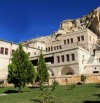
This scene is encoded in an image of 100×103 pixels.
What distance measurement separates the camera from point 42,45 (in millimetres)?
65438

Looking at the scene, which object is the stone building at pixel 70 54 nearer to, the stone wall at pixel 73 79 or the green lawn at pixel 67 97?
the stone wall at pixel 73 79

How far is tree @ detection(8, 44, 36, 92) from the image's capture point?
94.7 ft

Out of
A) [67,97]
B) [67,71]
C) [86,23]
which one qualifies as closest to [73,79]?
[67,71]

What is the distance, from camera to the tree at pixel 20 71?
28.9 metres

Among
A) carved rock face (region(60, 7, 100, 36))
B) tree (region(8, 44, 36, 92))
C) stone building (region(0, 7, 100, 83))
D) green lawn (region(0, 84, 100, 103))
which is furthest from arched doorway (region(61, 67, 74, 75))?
carved rock face (region(60, 7, 100, 36))

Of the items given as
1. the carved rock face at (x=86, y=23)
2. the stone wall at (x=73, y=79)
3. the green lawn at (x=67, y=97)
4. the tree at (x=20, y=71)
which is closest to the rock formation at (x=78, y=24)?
the carved rock face at (x=86, y=23)

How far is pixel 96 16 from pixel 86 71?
3355cm

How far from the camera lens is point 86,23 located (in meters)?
79.1

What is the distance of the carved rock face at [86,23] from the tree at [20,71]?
4379 centimetres

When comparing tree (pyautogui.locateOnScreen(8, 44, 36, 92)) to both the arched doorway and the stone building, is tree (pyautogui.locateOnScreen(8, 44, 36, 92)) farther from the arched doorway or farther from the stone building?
the arched doorway

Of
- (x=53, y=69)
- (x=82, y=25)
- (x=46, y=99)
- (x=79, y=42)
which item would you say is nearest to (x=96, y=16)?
(x=82, y=25)

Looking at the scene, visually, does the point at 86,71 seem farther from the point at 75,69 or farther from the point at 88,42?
the point at 88,42

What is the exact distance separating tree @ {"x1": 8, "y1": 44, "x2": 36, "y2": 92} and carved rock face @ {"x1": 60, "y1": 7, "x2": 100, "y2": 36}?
43.8 m

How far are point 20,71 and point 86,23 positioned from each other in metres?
55.0
